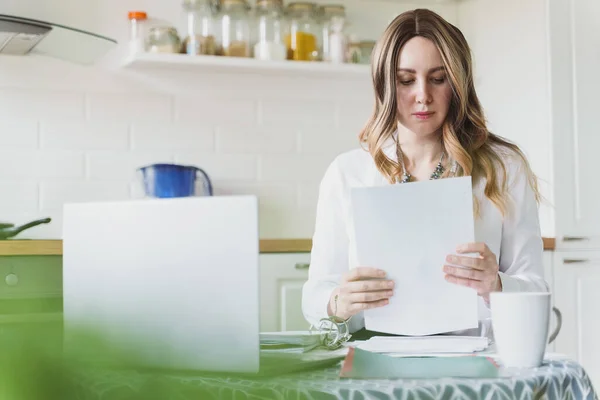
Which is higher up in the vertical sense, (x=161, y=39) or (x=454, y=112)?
(x=161, y=39)

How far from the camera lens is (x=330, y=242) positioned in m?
1.60

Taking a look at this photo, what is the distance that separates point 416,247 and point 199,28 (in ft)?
7.64

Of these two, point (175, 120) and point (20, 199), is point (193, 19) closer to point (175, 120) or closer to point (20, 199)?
point (175, 120)

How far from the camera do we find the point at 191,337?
659 millimetres

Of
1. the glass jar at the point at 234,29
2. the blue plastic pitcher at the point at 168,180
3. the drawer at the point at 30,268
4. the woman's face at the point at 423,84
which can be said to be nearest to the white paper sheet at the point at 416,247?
the woman's face at the point at 423,84

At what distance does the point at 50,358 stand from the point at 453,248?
0.99 m

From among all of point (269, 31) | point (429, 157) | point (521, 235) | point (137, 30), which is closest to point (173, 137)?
point (137, 30)

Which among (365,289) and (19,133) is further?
(19,133)

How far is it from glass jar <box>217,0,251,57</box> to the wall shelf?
Result: 62 mm

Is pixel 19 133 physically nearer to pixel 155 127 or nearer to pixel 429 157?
pixel 155 127

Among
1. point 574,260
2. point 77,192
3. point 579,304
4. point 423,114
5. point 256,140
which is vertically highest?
point 256,140

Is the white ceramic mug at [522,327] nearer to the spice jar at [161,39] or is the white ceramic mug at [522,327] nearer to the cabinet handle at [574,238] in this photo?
the cabinet handle at [574,238]

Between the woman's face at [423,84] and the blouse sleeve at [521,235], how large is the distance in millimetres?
185

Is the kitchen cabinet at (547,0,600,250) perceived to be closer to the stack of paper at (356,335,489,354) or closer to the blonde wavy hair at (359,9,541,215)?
the blonde wavy hair at (359,9,541,215)
